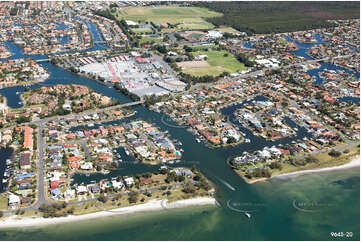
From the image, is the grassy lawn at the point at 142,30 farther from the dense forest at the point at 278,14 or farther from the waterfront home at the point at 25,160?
the waterfront home at the point at 25,160

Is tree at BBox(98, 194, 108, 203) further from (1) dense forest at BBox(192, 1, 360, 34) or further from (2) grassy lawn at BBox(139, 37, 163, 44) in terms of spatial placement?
(1) dense forest at BBox(192, 1, 360, 34)

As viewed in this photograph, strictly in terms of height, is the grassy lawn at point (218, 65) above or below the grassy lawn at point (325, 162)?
→ above

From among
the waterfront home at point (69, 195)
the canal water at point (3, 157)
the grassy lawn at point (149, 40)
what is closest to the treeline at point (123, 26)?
the grassy lawn at point (149, 40)

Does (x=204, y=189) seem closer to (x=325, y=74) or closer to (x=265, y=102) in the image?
(x=265, y=102)

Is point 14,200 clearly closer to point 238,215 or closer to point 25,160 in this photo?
point 25,160

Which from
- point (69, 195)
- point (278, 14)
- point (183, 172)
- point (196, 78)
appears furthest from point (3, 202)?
point (278, 14)

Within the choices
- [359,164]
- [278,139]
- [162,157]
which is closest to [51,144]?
[162,157]
